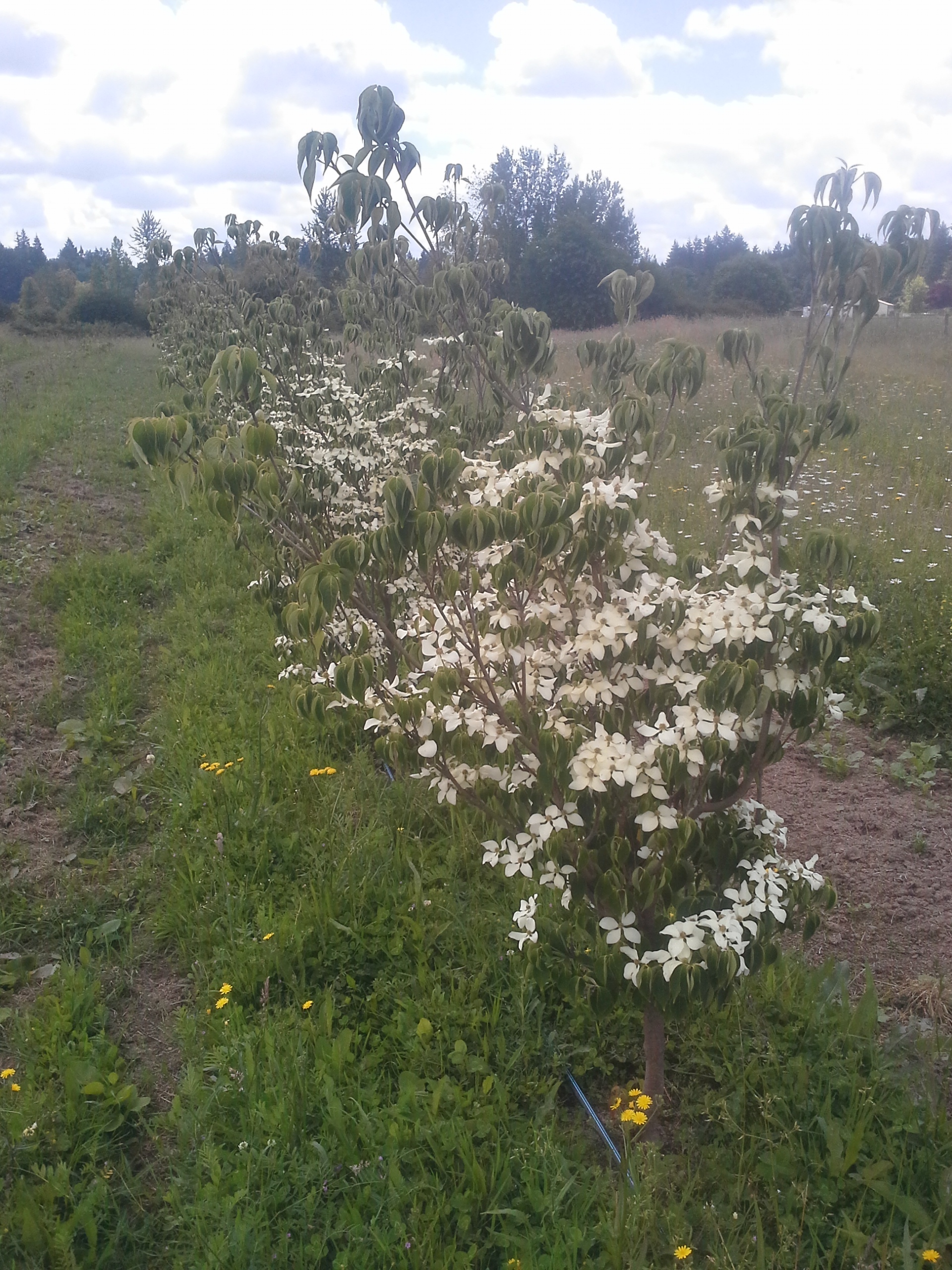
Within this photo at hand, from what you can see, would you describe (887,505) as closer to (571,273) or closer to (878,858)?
(878,858)

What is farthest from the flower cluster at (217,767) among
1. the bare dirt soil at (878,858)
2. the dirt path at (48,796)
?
the bare dirt soil at (878,858)

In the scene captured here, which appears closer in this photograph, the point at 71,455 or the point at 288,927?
the point at 288,927

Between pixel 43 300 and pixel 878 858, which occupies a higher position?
pixel 43 300

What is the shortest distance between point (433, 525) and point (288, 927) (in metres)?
1.52

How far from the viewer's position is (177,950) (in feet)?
9.70

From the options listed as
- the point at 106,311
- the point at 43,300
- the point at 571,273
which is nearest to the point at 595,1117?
the point at 571,273

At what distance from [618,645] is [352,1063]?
55.3 inches

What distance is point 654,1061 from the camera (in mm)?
2209

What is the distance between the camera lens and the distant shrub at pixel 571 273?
1171 inches

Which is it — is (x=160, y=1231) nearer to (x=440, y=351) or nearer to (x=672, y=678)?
(x=672, y=678)

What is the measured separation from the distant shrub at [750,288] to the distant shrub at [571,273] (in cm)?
438

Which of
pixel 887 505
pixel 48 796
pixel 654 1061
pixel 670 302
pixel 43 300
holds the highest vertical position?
pixel 43 300

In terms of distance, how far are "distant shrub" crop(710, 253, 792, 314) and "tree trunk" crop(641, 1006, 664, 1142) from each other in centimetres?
3252

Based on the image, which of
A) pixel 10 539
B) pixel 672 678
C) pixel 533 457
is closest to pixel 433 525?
pixel 533 457
